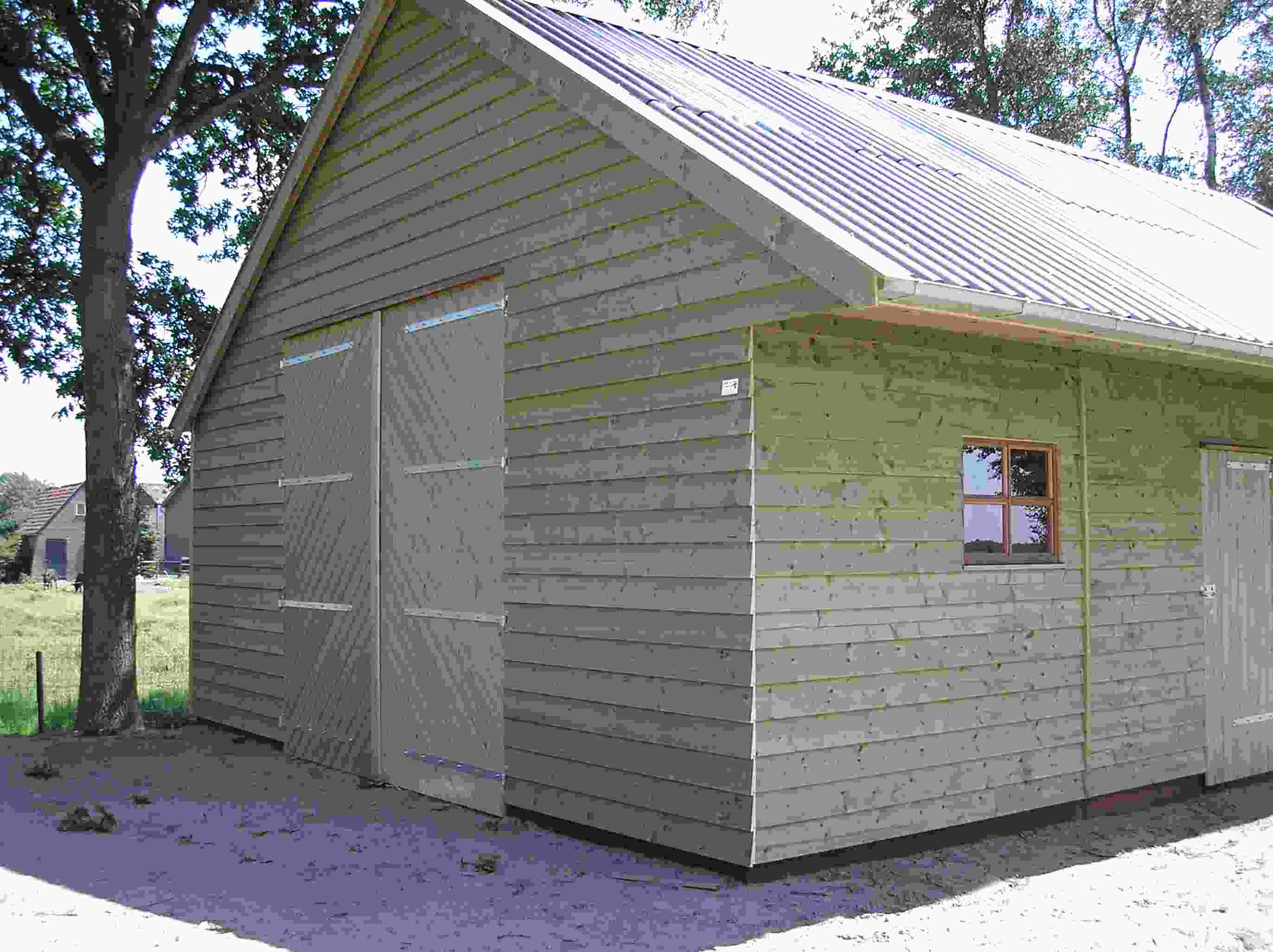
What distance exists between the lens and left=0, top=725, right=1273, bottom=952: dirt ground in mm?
5758

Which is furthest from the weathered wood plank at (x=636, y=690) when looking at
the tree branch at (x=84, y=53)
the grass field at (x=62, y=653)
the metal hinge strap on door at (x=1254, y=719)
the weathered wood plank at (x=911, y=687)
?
the tree branch at (x=84, y=53)

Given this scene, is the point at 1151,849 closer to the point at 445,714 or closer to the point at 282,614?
the point at 445,714

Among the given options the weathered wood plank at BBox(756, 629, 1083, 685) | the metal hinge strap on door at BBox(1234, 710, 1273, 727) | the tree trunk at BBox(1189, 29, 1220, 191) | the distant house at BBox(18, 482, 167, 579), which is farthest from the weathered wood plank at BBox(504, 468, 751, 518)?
the distant house at BBox(18, 482, 167, 579)

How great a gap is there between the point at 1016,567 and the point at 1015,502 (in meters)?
0.41

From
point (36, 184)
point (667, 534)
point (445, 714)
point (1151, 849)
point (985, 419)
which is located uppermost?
point (36, 184)

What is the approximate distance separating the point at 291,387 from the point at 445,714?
3673 millimetres

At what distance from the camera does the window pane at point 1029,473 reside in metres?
7.90

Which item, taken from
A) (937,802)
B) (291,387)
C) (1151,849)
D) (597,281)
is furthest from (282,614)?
(1151,849)

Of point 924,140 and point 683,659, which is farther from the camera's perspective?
point 924,140

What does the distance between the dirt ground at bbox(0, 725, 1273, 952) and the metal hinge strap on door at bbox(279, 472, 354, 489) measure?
2.56 metres

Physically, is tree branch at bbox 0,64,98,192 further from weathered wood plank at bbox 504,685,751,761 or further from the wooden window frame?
the wooden window frame

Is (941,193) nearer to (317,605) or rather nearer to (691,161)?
(691,161)

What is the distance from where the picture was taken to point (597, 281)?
7.47 metres

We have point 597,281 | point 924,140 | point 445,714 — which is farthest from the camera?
point 924,140
